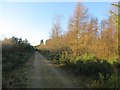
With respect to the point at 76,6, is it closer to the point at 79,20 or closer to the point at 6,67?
the point at 79,20

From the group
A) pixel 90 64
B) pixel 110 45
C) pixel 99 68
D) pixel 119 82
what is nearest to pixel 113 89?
pixel 119 82

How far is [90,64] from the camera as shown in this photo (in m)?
16.9

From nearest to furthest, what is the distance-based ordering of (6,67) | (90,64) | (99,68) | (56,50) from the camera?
(99,68) → (90,64) → (6,67) → (56,50)

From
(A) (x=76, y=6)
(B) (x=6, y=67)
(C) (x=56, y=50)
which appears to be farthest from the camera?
(C) (x=56, y=50)

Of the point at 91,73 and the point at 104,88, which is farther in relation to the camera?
the point at 91,73

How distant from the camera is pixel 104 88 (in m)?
10.4

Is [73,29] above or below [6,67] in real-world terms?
above

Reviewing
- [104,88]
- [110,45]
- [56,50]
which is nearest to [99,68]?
[104,88]

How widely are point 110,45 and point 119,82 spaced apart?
13874 mm

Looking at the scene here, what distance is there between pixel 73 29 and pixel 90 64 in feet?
32.2

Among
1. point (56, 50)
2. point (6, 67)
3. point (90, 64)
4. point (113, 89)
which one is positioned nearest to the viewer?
point (113, 89)

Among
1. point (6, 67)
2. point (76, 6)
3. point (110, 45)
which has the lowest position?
point (6, 67)

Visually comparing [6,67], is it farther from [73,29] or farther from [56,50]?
[56,50]

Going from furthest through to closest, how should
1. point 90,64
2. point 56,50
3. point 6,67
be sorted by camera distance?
point 56,50 → point 6,67 → point 90,64
